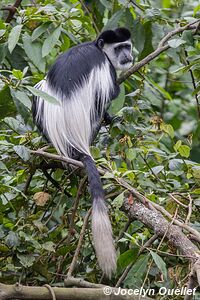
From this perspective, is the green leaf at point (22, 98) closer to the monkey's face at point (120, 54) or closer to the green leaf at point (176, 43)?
the green leaf at point (176, 43)

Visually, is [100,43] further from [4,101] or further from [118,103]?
[4,101]

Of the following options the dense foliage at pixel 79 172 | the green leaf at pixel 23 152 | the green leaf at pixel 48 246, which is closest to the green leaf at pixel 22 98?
the dense foliage at pixel 79 172

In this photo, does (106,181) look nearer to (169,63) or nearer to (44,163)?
(44,163)

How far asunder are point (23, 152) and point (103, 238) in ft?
1.50

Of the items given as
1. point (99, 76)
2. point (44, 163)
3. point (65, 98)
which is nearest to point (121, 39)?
point (99, 76)

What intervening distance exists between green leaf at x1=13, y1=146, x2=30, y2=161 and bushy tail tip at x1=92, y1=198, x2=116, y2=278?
0.29m

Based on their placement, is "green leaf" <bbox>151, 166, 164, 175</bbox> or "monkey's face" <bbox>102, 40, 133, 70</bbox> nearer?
"green leaf" <bbox>151, 166, 164, 175</bbox>

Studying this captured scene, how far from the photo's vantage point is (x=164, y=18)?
10.6ft

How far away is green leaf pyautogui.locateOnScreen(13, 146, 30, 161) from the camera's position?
2445mm

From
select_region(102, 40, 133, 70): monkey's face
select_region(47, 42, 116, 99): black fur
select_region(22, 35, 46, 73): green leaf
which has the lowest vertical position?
select_region(102, 40, 133, 70): monkey's face

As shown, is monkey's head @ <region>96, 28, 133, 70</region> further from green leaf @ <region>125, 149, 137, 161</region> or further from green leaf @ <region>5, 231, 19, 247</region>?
green leaf @ <region>5, 231, 19, 247</region>

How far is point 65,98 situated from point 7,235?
960mm

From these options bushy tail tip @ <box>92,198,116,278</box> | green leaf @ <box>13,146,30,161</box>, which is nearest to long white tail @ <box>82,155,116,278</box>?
bushy tail tip @ <box>92,198,116,278</box>

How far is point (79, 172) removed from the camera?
8.89ft
